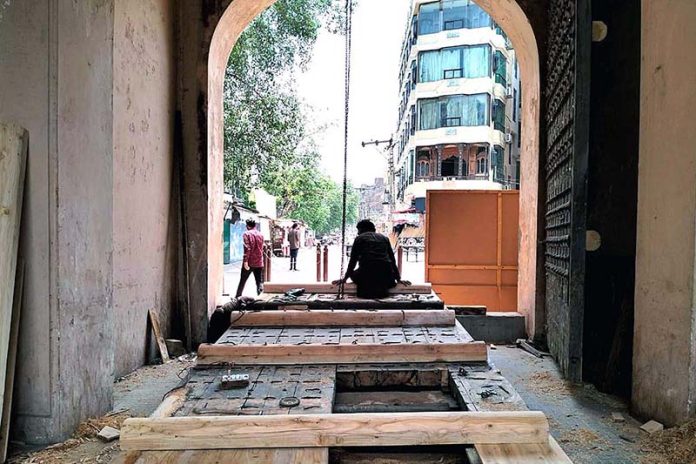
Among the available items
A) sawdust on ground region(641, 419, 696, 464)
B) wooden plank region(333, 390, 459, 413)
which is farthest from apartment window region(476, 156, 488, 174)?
wooden plank region(333, 390, 459, 413)

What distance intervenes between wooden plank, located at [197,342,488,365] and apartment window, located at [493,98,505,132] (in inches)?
1137

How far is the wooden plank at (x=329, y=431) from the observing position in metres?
2.41

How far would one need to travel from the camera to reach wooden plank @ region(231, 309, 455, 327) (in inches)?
190

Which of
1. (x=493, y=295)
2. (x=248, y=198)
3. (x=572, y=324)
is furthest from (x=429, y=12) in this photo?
(x=572, y=324)

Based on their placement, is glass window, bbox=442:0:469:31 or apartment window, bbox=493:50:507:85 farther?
apartment window, bbox=493:50:507:85

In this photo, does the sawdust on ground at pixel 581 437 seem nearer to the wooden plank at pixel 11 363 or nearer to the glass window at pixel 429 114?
the wooden plank at pixel 11 363

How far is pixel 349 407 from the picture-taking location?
135 inches

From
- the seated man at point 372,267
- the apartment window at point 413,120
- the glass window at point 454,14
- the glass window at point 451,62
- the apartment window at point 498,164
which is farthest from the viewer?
the apartment window at point 413,120

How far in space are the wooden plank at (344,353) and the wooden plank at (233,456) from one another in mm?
1389

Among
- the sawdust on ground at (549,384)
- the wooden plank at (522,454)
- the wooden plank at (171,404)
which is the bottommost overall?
the sawdust on ground at (549,384)

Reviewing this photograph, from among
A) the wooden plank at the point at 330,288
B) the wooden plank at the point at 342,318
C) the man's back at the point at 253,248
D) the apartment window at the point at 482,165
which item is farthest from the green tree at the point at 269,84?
the apartment window at the point at 482,165

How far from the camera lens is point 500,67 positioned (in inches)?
1204

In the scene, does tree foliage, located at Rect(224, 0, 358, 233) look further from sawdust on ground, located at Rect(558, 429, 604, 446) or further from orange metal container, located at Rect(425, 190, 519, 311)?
sawdust on ground, located at Rect(558, 429, 604, 446)

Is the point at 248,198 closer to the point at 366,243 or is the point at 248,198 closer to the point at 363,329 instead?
the point at 366,243
